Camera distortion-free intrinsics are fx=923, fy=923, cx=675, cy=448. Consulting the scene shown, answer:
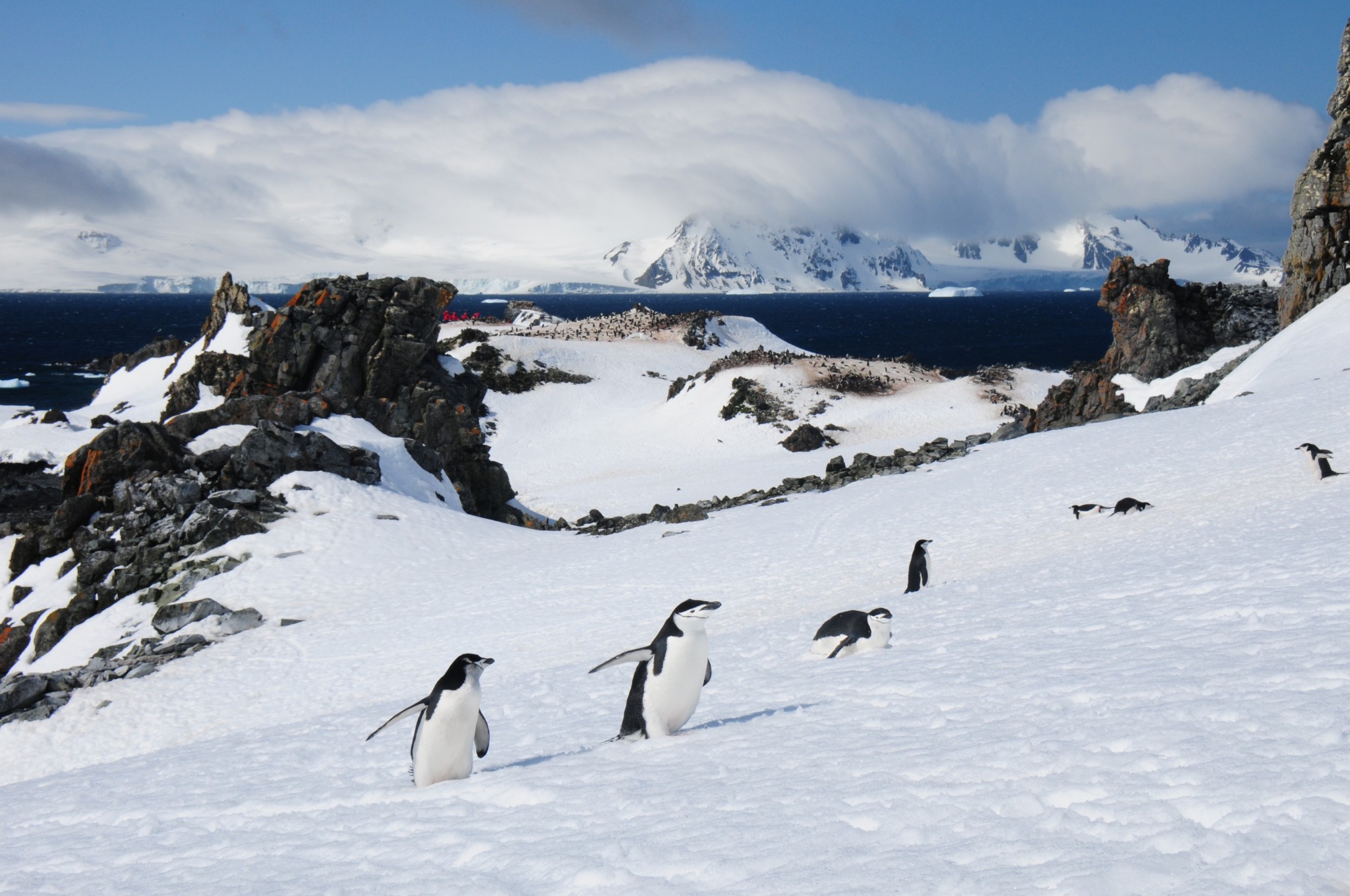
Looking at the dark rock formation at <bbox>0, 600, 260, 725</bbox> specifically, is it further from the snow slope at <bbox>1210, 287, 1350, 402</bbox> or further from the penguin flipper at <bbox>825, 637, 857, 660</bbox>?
the snow slope at <bbox>1210, 287, 1350, 402</bbox>

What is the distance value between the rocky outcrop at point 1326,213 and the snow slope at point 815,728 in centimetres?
1828

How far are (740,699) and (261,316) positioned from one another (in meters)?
29.9

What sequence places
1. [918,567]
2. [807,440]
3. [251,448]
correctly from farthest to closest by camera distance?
[807,440]
[251,448]
[918,567]

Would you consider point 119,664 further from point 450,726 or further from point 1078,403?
point 1078,403

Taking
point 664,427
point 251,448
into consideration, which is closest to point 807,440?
point 664,427

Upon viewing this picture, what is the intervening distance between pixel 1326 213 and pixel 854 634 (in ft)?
110

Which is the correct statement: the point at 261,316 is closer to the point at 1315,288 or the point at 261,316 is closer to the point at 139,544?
the point at 139,544

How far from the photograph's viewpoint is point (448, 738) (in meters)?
7.22

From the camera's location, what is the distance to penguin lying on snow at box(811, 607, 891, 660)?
1062cm

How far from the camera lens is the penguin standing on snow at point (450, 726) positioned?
7.15 meters

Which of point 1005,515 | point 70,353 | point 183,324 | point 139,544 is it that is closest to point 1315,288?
point 1005,515

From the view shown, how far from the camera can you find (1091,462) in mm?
21688

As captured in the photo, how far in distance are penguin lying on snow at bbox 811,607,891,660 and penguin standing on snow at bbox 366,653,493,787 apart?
15.4 feet

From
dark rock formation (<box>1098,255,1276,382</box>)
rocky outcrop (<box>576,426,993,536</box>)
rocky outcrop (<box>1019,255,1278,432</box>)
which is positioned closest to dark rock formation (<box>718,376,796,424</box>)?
rocky outcrop (<box>1019,255,1278,432</box>)
